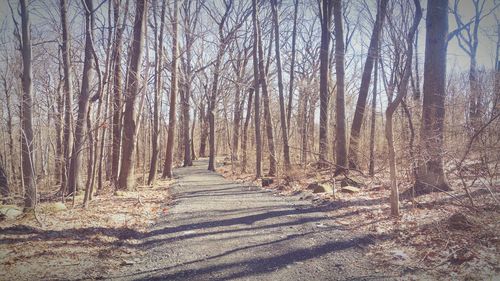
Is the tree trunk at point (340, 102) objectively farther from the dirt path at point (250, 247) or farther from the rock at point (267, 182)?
the dirt path at point (250, 247)

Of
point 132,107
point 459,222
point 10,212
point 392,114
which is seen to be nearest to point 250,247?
point 459,222

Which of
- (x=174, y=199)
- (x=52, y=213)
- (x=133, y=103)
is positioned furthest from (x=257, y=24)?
(x=52, y=213)

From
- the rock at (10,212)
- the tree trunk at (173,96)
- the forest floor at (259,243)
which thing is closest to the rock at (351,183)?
the forest floor at (259,243)

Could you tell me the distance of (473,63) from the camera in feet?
64.1

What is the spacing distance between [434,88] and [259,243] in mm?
6375

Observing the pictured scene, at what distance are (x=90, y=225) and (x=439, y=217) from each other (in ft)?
23.4

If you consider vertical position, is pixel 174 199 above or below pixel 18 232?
below

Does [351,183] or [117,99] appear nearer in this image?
[351,183]

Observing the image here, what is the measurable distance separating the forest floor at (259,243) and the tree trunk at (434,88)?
2.00 ft

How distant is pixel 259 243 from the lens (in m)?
5.02

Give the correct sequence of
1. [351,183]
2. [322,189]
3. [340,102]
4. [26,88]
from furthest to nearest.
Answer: [340,102] → [351,183] → [322,189] → [26,88]

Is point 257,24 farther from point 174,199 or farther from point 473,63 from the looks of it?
point 473,63

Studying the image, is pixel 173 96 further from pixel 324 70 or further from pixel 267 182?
pixel 324 70

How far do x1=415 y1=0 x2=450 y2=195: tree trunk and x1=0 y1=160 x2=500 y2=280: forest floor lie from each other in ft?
2.00
